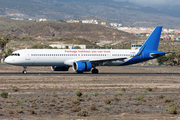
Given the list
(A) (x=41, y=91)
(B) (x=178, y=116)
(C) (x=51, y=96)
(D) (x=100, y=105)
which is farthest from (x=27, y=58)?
(B) (x=178, y=116)

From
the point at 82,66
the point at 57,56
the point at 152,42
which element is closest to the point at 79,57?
the point at 82,66

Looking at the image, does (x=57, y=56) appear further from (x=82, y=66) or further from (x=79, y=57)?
(x=82, y=66)

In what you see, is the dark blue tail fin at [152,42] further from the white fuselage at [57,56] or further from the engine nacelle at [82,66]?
the engine nacelle at [82,66]

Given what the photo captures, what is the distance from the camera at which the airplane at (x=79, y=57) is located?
1697 inches

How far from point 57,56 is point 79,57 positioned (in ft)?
11.5

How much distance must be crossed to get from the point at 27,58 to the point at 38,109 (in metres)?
25.2

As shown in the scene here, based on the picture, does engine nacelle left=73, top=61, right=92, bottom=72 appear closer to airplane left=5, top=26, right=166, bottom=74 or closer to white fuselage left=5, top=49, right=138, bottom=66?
airplane left=5, top=26, right=166, bottom=74

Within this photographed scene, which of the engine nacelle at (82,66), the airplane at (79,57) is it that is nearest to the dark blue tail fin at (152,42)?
the airplane at (79,57)

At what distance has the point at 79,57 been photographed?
45719 mm

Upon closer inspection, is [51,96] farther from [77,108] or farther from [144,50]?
[144,50]

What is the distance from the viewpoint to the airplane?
141 ft

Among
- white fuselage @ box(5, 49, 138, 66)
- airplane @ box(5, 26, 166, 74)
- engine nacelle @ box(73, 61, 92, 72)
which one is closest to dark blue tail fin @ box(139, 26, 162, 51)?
airplane @ box(5, 26, 166, 74)

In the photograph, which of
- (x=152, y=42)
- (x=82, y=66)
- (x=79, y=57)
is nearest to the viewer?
(x=82, y=66)

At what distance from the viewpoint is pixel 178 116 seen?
17.3 meters
